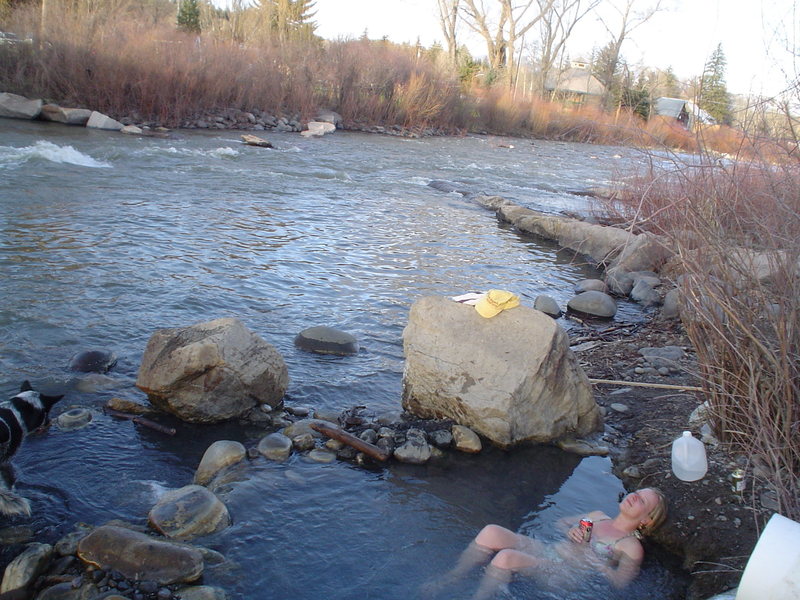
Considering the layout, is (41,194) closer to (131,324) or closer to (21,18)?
(131,324)

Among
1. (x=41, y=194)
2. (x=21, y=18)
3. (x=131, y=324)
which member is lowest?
(x=131, y=324)

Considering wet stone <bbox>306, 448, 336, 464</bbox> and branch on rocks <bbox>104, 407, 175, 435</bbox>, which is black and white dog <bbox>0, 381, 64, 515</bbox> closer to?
branch on rocks <bbox>104, 407, 175, 435</bbox>

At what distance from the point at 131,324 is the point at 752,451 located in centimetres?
534

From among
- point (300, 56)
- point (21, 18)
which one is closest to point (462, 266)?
point (21, 18)

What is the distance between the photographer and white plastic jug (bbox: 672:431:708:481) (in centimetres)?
427

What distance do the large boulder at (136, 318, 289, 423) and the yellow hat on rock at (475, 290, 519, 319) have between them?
1703 mm

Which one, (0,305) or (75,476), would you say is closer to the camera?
(75,476)

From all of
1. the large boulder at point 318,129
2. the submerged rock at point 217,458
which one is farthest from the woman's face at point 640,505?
the large boulder at point 318,129

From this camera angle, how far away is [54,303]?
6613 millimetres

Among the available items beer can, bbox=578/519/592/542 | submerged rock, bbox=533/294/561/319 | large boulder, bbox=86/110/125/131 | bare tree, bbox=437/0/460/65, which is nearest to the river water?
beer can, bbox=578/519/592/542

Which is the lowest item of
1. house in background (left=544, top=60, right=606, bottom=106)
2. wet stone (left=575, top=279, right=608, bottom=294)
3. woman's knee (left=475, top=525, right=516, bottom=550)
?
woman's knee (left=475, top=525, right=516, bottom=550)

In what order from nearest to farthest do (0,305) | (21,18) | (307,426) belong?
(307,426) < (0,305) < (21,18)

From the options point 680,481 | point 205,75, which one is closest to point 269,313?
point 680,481

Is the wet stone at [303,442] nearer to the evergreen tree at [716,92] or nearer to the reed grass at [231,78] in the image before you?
the evergreen tree at [716,92]
